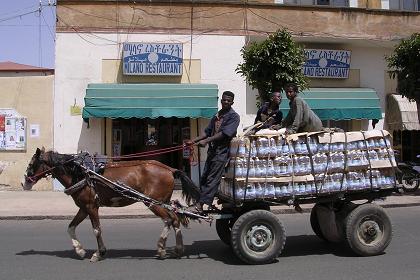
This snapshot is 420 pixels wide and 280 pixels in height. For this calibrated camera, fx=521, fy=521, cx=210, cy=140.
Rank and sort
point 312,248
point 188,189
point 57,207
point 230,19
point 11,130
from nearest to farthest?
point 188,189
point 312,248
point 57,207
point 11,130
point 230,19

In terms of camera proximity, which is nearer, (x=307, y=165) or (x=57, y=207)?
(x=307, y=165)

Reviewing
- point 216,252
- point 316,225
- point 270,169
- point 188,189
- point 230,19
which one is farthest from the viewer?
point 230,19

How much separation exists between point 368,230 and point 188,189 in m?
2.53

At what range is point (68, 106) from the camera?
1673 centimetres

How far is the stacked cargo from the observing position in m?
6.73

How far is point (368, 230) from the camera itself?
7.14 meters

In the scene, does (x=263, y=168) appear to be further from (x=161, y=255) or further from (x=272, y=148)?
(x=161, y=255)

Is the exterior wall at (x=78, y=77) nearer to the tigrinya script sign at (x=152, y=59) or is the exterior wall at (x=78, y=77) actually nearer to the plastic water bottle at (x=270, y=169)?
the tigrinya script sign at (x=152, y=59)

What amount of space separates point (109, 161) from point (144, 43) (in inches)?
387

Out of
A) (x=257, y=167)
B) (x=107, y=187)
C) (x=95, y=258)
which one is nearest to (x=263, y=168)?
(x=257, y=167)

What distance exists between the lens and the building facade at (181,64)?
648 inches

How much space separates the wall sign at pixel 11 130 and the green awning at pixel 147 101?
2.52 metres

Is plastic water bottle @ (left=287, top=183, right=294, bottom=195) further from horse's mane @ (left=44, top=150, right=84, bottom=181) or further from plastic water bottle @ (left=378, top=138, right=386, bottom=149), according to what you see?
horse's mane @ (left=44, top=150, right=84, bottom=181)

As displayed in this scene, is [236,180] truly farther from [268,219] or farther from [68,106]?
[68,106]
